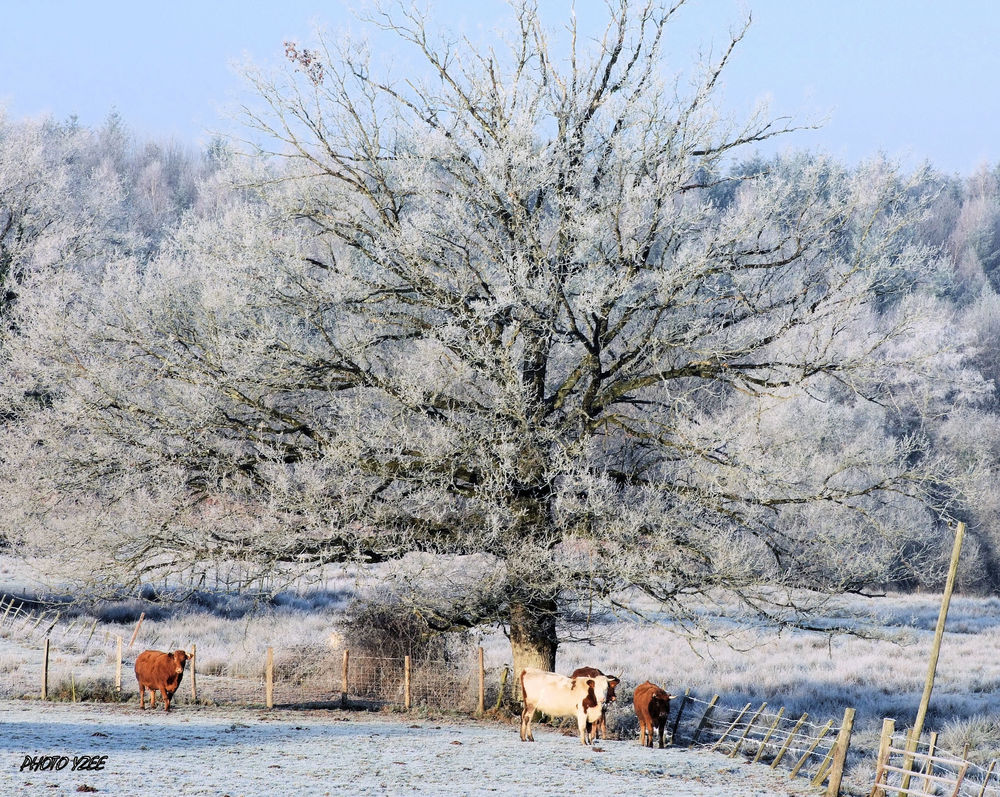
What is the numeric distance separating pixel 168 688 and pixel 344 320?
5826mm

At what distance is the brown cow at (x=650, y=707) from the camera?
42.7ft

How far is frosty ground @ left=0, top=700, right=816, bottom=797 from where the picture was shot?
8914mm

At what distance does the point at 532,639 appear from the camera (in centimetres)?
1402

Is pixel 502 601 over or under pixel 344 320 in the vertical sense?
under

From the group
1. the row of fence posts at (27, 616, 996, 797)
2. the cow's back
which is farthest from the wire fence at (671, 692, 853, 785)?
the cow's back

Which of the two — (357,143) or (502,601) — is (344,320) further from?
(502,601)

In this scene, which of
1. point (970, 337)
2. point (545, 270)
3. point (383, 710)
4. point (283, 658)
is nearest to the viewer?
point (545, 270)

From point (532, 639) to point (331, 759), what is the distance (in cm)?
422

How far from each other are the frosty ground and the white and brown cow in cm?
30

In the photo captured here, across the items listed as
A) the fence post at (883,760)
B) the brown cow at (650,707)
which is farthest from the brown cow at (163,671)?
the fence post at (883,760)

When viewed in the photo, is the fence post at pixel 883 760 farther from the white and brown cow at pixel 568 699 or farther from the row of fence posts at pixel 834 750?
the white and brown cow at pixel 568 699

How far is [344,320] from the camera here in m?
14.2

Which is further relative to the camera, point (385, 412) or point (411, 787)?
point (385, 412)

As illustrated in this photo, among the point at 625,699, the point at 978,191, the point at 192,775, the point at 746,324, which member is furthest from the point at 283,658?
the point at 978,191
